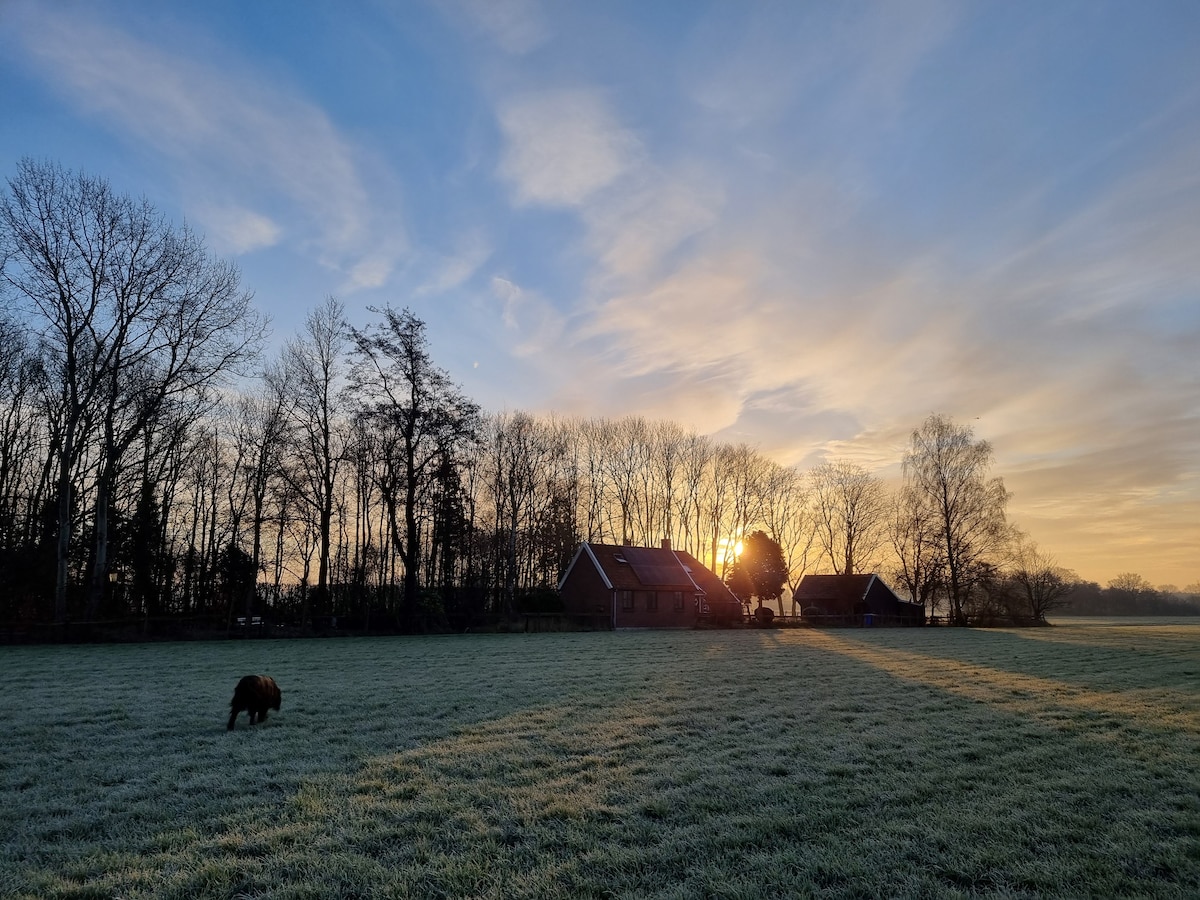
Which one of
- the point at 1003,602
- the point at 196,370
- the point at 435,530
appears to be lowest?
the point at 1003,602

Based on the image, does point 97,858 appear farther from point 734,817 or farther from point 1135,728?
point 1135,728

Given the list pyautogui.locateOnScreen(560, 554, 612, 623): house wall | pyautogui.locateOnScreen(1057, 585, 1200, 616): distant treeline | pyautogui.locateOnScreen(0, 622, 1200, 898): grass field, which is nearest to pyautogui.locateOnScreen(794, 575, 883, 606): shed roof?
pyautogui.locateOnScreen(560, 554, 612, 623): house wall

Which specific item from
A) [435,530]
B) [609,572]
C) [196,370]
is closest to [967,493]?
[609,572]

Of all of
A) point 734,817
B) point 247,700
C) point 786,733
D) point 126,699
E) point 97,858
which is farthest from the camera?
point 126,699

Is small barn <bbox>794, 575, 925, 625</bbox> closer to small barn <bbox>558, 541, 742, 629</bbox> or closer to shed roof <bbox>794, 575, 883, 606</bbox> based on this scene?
shed roof <bbox>794, 575, 883, 606</bbox>

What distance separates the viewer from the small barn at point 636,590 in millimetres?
44469

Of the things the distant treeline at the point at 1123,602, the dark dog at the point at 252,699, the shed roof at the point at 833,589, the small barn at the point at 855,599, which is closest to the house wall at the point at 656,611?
the small barn at the point at 855,599

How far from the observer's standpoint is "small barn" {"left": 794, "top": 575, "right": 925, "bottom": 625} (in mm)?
58500

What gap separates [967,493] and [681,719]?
2046 inches

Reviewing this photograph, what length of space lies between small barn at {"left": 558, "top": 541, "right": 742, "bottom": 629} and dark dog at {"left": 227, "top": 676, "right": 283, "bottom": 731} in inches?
1297

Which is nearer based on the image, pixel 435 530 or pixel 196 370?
pixel 196 370

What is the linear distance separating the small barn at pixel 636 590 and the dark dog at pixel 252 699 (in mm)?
32951

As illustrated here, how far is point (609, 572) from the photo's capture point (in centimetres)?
4522

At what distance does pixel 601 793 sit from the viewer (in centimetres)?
566
